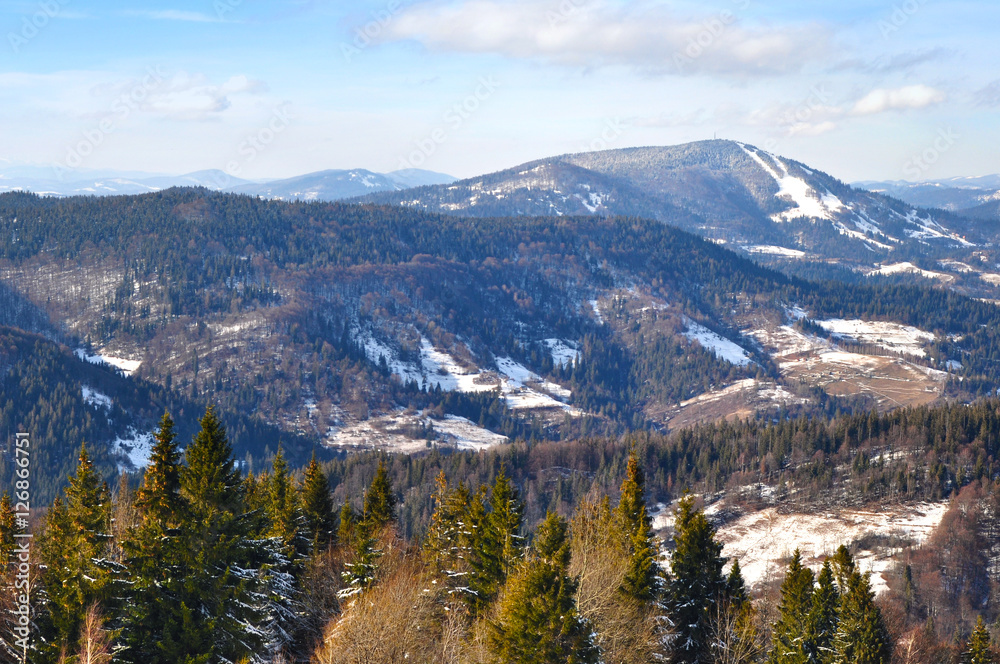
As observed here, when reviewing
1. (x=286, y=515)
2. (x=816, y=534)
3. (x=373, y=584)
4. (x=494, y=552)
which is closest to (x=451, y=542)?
(x=494, y=552)

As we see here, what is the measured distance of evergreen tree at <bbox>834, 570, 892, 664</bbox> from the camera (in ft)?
183

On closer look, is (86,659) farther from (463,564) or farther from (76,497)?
(463,564)

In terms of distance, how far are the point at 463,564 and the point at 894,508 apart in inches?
6899

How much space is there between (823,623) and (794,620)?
6.34 ft

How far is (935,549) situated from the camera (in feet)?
564

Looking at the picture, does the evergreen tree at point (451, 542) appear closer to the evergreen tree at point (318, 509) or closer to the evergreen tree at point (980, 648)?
the evergreen tree at point (318, 509)

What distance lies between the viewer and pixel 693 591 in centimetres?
5244

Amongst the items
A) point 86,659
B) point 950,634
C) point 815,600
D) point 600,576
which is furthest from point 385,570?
point 950,634

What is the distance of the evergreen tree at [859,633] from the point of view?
55.8m

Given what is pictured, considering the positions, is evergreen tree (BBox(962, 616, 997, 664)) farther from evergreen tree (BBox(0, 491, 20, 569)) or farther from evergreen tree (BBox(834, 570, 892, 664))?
evergreen tree (BBox(0, 491, 20, 569))

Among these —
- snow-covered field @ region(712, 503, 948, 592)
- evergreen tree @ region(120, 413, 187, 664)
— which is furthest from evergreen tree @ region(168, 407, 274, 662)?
snow-covered field @ region(712, 503, 948, 592)

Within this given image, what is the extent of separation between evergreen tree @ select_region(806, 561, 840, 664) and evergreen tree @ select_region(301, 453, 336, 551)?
35.7 metres

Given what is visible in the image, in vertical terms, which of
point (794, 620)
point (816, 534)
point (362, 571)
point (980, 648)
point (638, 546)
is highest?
point (638, 546)

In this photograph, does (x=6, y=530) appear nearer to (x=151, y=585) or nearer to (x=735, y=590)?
(x=151, y=585)
